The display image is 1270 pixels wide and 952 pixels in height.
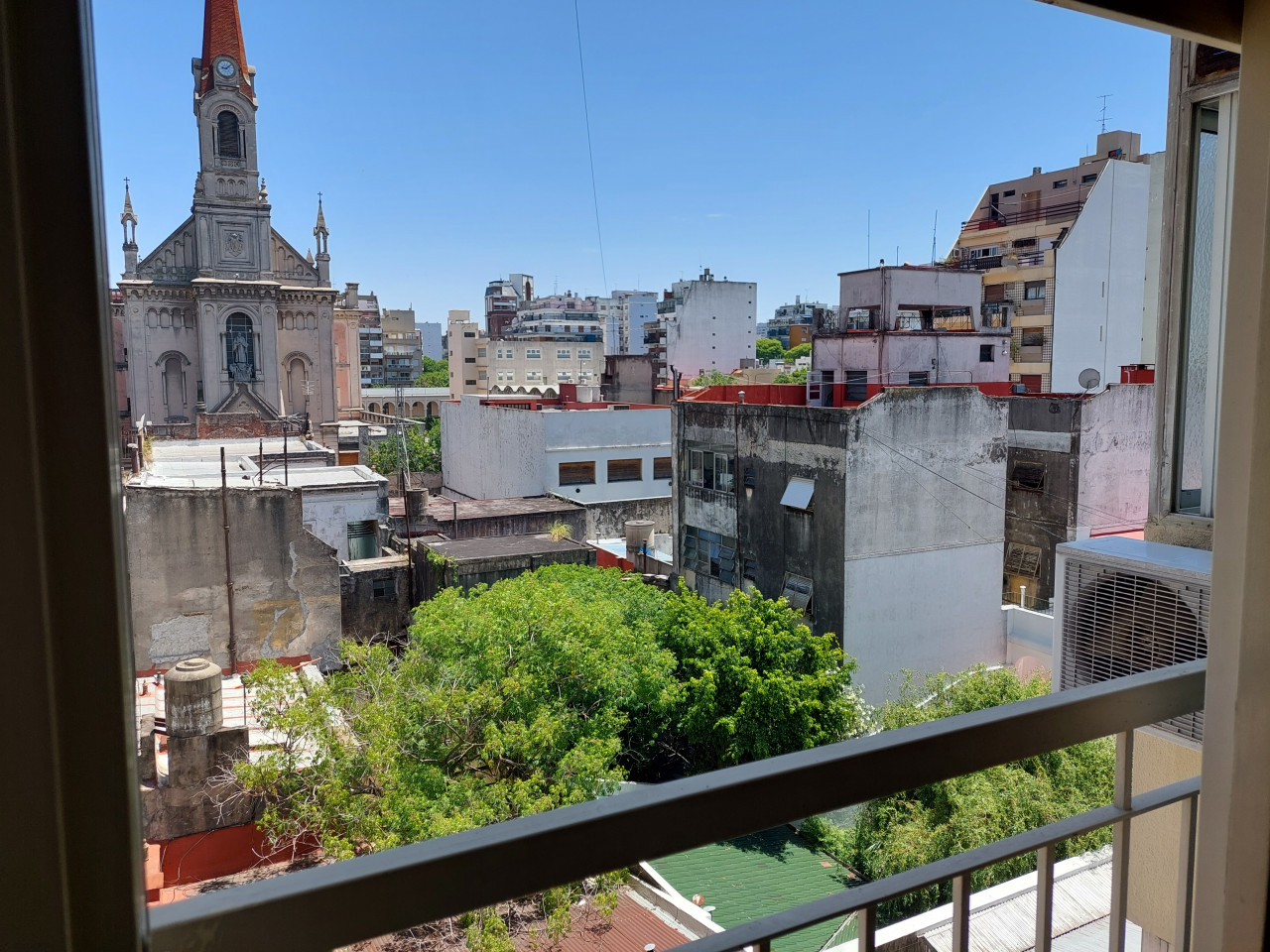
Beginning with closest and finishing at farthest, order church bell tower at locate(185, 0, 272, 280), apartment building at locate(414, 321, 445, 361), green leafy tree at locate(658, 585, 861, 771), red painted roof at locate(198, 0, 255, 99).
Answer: green leafy tree at locate(658, 585, 861, 771) < church bell tower at locate(185, 0, 272, 280) < red painted roof at locate(198, 0, 255, 99) < apartment building at locate(414, 321, 445, 361)

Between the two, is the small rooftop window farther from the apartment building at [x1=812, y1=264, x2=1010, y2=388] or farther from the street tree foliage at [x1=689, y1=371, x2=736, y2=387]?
the street tree foliage at [x1=689, y1=371, x2=736, y2=387]

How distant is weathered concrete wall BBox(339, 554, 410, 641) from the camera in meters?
10.8

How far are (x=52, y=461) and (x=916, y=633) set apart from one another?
10820 millimetres

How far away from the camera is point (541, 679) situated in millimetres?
6840

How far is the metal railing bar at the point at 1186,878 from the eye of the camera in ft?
3.54

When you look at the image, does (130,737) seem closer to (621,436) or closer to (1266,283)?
(1266,283)

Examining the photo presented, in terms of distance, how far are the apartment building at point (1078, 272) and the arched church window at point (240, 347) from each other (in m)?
16.9

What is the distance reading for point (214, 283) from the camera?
23062mm

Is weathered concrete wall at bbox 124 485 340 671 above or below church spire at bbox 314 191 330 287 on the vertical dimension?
below

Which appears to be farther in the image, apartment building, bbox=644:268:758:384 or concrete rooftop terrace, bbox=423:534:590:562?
apartment building, bbox=644:268:758:384

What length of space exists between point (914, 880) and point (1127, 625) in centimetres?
178

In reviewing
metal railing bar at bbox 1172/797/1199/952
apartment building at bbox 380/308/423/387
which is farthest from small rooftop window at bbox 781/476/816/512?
apartment building at bbox 380/308/423/387

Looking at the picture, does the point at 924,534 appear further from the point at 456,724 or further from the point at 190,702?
the point at 190,702

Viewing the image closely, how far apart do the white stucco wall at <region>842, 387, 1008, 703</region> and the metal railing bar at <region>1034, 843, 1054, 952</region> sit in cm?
913
